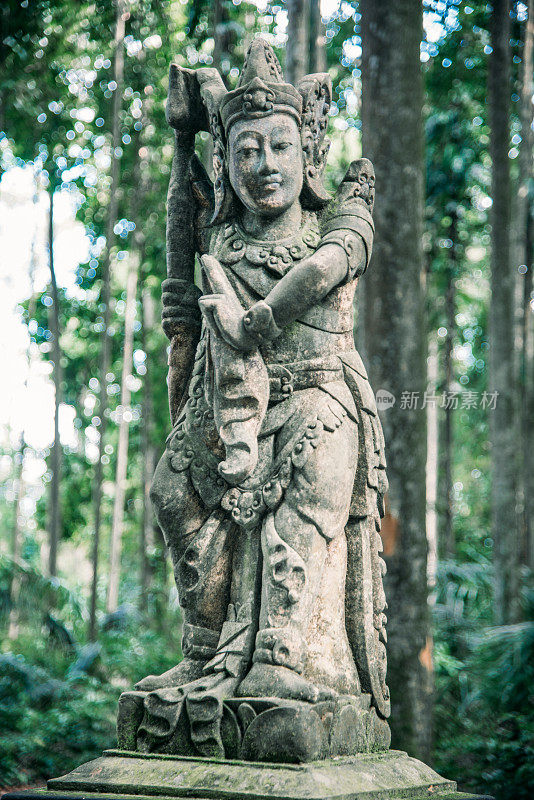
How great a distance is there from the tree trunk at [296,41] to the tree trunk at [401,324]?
1174 millimetres

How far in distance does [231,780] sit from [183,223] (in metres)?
2.51

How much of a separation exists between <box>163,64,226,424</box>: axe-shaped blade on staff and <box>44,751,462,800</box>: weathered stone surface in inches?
64.2

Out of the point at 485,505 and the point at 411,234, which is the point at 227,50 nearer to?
the point at 411,234

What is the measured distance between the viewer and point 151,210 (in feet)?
61.7

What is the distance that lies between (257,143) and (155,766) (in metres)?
2.60

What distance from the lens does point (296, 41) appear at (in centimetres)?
909

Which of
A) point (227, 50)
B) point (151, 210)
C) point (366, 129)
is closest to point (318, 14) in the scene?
point (227, 50)

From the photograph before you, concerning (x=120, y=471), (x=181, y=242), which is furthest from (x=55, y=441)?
(x=181, y=242)

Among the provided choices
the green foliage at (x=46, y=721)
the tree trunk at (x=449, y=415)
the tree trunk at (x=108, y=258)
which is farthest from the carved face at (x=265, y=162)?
the tree trunk at (x=449, y=415)

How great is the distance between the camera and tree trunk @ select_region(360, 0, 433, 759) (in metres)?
6.93

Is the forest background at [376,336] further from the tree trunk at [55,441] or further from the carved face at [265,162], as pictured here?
the carved face at [265,162]

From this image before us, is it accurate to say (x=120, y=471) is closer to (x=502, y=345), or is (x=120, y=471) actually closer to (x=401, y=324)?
(x=502, y=345)

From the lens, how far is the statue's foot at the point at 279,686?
3264 millimetres

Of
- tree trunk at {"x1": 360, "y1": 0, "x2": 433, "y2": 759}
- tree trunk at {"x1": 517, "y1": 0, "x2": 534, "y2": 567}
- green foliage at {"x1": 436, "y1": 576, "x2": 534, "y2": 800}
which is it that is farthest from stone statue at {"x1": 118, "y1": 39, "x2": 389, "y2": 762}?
tree trunk at {"x1": 517, "y1": 0, "x2": 534, "y2": 567}
